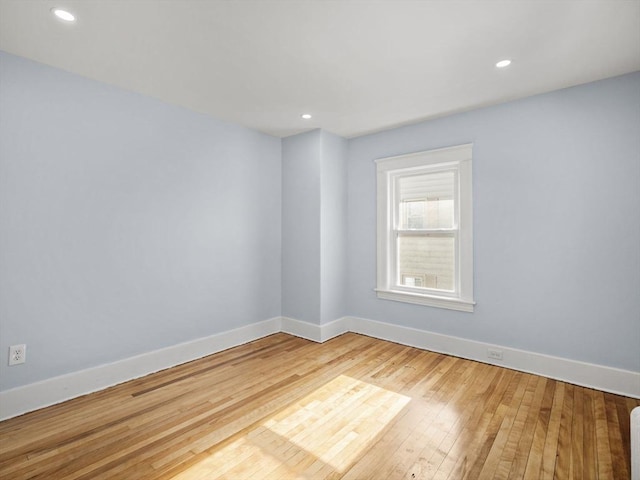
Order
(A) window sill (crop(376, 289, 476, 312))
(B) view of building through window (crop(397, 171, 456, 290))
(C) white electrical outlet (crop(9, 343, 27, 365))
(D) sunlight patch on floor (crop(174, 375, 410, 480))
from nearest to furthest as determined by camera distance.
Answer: (D) sunlight patch on floor (crop(174, 375, 410, 480)) → (C) white electrical outlet (crop(9, 343, 27, 365)) → (A) window sill (crop(376, 289, 476, 312)) → (B) view of building through window (crop(397, 171, 456, 290))

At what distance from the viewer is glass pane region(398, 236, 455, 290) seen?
3.66m

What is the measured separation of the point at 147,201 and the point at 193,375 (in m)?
1.65

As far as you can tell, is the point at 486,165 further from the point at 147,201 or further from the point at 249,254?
the point at 147,201

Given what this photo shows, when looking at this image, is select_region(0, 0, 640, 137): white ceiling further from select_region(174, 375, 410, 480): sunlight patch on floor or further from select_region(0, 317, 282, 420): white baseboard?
select_region(174, 375, 410, 480): sunlight patch on floor

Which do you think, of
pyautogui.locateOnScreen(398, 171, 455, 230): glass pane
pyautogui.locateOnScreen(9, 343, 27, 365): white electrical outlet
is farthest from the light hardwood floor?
pyautogui.locateOnScreen(398, 171, 455, 230): glass pane

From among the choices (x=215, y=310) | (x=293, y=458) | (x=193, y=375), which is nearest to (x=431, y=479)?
(x=293, y=458)

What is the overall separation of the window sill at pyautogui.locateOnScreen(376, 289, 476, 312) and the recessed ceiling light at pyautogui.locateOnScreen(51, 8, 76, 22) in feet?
11.8

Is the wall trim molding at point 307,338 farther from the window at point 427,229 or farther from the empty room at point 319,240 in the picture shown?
the window at point 427,229

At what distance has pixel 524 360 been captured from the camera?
304 cm

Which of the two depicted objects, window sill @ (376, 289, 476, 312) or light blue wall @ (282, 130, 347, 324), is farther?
light blue wall @ (282, 130, 347, 324)

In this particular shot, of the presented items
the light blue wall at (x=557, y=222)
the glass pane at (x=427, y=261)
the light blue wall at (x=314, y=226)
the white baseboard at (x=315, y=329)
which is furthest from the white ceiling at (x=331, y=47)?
the white baseboard at (x=315, y=329)

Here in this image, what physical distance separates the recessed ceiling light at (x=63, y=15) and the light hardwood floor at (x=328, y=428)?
2.54 m

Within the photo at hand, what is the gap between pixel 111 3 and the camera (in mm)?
1793

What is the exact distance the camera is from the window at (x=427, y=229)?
343 cm
